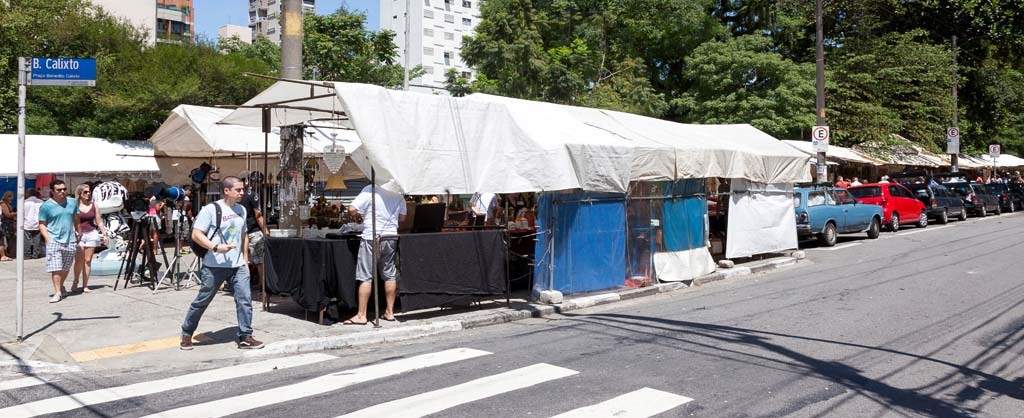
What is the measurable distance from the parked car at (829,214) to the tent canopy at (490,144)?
265 inches

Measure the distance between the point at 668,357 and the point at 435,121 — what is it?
4.12 m

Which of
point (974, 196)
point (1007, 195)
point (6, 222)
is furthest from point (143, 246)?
point (1007, 195)

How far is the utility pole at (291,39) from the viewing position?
14.2 m

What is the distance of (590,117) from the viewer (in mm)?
13039

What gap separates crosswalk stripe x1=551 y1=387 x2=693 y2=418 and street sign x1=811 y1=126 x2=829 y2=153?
1736 centimetres

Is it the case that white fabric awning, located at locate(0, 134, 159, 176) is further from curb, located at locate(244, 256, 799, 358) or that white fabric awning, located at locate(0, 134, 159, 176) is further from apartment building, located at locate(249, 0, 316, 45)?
apartment building, located at locate(249, 0, 316, 45)

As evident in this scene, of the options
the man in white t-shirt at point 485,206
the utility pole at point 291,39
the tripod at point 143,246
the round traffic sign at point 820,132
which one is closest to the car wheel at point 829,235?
the round traffic sign at point 820,132

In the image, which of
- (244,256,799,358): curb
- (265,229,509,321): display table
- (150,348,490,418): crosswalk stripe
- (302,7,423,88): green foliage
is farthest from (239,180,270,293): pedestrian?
(302,7,423,88): green foliage

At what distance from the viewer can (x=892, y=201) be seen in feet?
80.8

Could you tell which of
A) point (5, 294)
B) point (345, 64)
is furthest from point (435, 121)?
point (345, 64)

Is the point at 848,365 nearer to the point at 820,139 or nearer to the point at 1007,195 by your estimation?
the point at 820,139

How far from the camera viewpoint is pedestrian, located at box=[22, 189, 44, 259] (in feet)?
55.1

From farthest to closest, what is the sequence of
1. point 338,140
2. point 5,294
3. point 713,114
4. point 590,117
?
1. point 713,114
2. point 338,140
3. point 590,117
4. point 5,294

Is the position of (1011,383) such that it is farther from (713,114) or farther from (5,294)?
(713,114)
